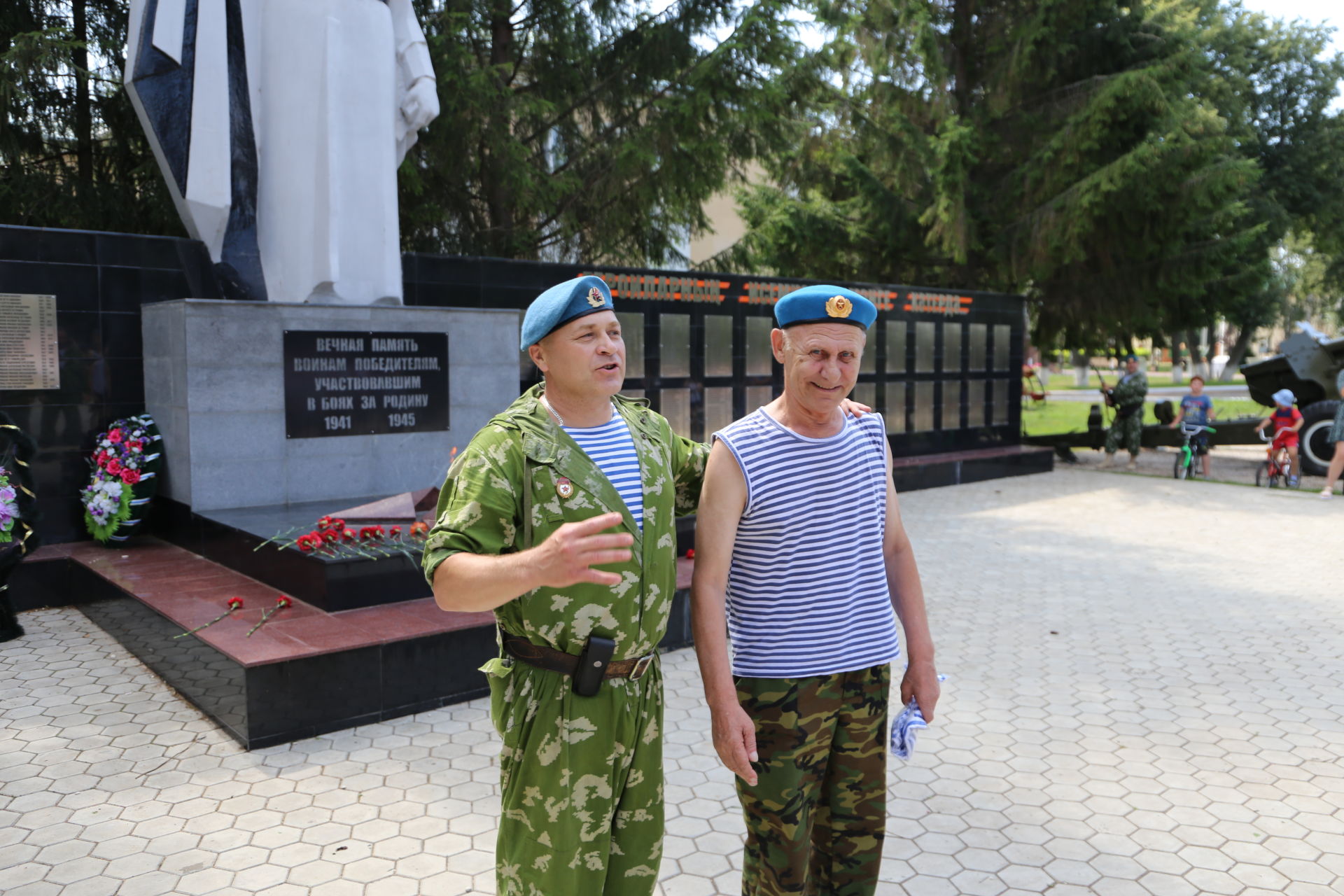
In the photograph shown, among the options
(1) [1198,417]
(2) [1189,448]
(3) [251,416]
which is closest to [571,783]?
(3) [251,416]

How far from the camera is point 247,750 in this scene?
13.2 ft

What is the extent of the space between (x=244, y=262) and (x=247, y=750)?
3.99 m

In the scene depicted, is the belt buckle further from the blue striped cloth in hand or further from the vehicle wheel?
the vehicle wheel

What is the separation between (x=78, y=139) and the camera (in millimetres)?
10781

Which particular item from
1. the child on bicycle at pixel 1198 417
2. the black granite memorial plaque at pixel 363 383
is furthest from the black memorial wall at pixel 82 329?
the child on bicycle at pixel 1198 417

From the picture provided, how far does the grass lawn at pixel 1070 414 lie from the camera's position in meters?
21.5

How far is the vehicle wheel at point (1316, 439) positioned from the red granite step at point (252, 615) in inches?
467

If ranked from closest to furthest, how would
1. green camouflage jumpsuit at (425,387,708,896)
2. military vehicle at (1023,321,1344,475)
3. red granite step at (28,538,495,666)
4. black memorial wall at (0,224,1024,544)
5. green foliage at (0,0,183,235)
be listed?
1. green camouflage jumpsuit at (425,387,708,896)
2. red granite step at (28,538,495,666)
3. black memorial wall at (0,224,1024,544)
4. green foliage at (0,0,183,235)
5. military vehicle at (1023,321,1344,475)

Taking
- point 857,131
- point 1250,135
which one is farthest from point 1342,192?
point 857,131

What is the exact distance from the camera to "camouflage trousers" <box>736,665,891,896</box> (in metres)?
2.20

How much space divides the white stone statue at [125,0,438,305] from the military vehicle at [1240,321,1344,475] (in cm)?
1150

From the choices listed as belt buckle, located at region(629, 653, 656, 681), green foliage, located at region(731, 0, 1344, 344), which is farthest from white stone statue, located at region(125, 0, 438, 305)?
green foliage, located at region(731, 0, 1344, 344)

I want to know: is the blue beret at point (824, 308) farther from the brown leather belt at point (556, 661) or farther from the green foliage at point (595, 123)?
the green foliage at point (595, 123)

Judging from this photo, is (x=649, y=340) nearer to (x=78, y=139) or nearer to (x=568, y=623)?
(x=78, y=139)
